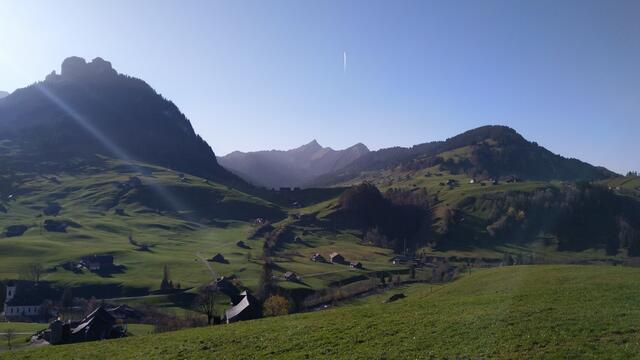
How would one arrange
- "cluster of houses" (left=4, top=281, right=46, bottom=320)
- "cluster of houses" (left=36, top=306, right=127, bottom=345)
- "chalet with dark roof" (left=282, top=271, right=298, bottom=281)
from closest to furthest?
"cluster of houses" (left=36, top=306, right=127, bottom=345) → "cluster of houses" (left=4, top=281, right=46, bottom=320) → "chalet with dark roof" (left=282, top=271, right=298, bottom=281)

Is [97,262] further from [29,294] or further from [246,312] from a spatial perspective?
[246,312]

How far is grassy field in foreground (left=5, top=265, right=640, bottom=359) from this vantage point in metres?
26.1

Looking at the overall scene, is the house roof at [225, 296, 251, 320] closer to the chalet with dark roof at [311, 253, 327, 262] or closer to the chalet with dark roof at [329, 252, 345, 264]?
the chalet with dark roof at [329, 252, 345, 264]

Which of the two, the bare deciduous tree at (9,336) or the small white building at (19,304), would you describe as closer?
the bare deciduous tree at (9,336)

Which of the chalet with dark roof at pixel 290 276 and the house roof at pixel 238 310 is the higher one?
the house roof at pixel 238 310

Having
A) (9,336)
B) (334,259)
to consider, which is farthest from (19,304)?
(334,259)

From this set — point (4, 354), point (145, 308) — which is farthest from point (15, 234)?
point (4, 354)

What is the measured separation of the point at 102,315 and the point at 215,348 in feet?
139

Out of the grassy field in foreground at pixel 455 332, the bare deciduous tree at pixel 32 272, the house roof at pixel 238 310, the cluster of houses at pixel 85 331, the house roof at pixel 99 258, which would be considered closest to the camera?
the grassy field in foreground at pixel 455 332

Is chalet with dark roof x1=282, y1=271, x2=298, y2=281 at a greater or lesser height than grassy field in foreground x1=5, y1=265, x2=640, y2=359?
lesser

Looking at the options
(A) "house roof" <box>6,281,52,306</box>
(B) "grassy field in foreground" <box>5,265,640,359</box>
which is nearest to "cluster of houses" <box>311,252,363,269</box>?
(A) "house roof" <box>6,281,52,306</box>

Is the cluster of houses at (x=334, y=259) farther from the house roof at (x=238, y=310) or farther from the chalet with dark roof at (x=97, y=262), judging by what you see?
the house roof at (x=238, y=310)

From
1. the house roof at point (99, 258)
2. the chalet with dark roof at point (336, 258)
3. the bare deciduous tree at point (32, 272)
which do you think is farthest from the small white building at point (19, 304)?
the chalet with dark roof at point (336, 258)

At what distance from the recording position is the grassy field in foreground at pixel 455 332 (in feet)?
85.7
